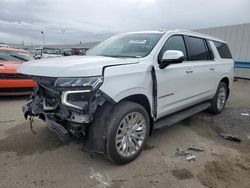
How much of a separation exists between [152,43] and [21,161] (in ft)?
8.79

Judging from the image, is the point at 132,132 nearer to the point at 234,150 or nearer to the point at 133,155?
the point at 133,155

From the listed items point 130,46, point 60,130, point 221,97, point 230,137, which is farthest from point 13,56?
point 230,137

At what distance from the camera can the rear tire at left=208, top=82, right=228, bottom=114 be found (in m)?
6.06

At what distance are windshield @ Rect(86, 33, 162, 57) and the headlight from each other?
46.0 inches

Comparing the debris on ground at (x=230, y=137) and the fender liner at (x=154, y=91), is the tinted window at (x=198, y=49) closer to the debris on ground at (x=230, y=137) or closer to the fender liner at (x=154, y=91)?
the fender liner at (x=154, y=91)

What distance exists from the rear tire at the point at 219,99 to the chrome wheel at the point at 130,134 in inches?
118

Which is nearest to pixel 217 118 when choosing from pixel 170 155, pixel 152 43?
pixel 170 155

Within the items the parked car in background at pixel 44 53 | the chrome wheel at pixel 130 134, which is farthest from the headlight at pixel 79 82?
the parked car in background at pixel 44 53

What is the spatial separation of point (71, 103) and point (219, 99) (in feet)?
14.8

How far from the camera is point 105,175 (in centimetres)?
Result: 328

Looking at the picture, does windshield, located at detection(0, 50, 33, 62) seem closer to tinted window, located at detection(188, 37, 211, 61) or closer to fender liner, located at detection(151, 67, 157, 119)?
tinted window, located at detection(188, 37, 211, 61)

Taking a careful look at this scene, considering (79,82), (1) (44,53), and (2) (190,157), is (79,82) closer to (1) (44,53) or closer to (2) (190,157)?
(2) (190,157)

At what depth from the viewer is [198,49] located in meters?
5.14

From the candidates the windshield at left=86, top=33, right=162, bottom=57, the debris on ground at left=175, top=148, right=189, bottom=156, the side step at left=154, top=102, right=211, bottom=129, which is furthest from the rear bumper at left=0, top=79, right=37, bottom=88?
the debris on ground at left=175, top=148, right=189, bottom=156
